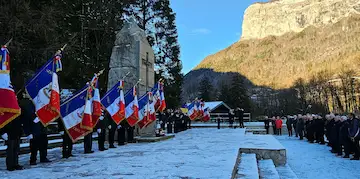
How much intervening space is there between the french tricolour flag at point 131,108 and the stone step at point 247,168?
439cm

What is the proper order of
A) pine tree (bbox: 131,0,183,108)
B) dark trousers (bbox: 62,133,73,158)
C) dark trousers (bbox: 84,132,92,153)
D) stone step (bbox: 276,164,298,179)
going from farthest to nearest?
pine tree (bbox: 131,0,183,108) → dark trousers (bbox: 84,132,92,153) → dark trousers (bbox: 62,133,73,158) → stone step (bbox: 276,164,298,179)

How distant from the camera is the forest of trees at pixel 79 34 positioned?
12.8 meters

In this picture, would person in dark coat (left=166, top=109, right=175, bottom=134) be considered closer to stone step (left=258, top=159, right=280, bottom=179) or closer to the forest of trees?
the forest of trees

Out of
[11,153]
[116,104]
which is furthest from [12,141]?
[116,104]

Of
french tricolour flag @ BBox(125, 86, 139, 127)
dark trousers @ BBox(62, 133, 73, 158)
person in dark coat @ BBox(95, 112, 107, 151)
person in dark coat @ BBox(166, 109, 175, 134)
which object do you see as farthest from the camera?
person in dark coat @ BBox(166, 109, 175, 134)

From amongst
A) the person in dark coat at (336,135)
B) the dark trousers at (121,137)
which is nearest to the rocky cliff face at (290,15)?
the person in dark coat at (336,135)

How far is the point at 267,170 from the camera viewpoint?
723 centimetres

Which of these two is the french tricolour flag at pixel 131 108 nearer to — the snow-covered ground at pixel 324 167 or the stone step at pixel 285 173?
the stone step at pixel 285 173

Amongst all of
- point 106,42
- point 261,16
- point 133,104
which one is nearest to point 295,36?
point 261,16

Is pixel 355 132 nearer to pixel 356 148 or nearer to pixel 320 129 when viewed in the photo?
pixel 356 148

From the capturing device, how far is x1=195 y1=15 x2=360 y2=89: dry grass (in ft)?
327

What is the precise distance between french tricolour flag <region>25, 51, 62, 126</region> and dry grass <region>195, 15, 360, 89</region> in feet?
296

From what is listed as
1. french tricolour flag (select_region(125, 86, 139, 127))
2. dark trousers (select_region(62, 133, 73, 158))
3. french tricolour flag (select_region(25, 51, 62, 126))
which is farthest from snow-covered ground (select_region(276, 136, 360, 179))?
french tricolour flag (select_region(25, 51, 62, 126))

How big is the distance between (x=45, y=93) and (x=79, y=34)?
1517cm
